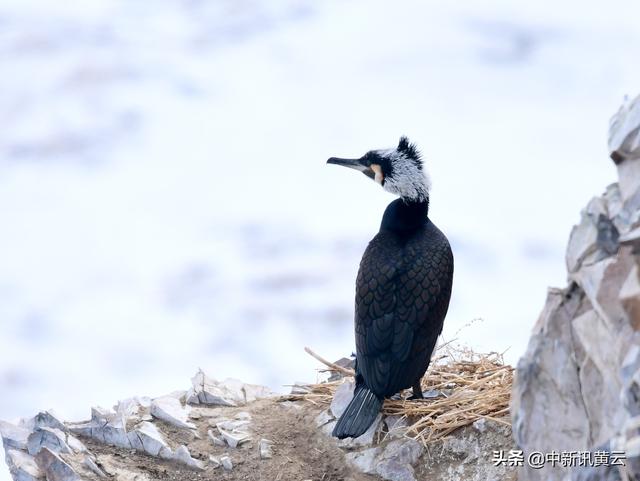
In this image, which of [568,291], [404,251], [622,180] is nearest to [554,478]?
[568,291]

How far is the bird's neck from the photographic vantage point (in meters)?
7.40

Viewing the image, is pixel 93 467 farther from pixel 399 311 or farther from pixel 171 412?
pixel 399 311

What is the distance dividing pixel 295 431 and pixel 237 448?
406 mm

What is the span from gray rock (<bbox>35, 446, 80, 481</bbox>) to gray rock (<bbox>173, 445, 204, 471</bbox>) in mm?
652

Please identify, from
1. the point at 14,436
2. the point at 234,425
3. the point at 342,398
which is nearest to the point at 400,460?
the point at 342,398

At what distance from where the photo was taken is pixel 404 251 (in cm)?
728

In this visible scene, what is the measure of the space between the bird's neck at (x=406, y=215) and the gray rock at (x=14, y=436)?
2.85 meters

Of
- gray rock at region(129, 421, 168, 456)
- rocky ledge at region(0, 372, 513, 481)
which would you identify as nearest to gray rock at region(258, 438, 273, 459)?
rocky ledge at region(0, 372, 513, 481)

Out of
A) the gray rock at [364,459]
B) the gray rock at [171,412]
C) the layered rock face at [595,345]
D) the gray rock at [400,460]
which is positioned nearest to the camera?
the layered rock face at [595,345]

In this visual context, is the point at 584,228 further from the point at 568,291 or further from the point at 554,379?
the point at 554,379

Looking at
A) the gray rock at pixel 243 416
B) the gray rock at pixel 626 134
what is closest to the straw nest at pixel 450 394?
the gray rock at pixel 243 416

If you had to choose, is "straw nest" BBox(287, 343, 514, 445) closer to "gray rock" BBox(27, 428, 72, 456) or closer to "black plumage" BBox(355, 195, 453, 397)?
"black plumage" BBox(355, 195, 453, 397)

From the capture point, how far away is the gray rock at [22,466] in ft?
23.5

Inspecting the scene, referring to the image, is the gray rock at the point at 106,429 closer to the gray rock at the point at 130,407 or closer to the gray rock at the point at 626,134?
the gray rock at the point at 130,407
